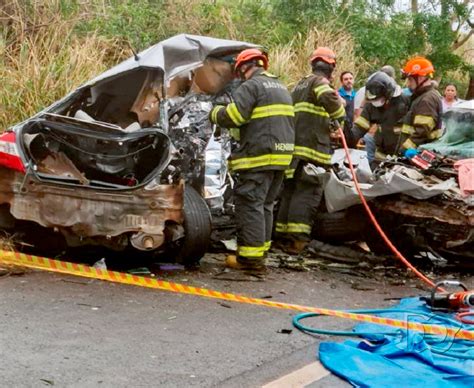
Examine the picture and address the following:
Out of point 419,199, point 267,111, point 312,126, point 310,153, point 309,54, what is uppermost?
point 309,54

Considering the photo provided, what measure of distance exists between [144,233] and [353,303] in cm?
164

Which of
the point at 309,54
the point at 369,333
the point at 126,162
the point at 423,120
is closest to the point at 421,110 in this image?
the point at 423,120

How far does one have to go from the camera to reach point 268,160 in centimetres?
639

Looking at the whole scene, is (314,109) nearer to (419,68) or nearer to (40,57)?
(419,68)

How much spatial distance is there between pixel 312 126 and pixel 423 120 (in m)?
1.30

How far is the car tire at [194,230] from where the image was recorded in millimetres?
6102

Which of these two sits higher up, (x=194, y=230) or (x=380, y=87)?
(x=380, y=87)

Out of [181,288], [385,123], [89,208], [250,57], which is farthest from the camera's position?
[385,123]

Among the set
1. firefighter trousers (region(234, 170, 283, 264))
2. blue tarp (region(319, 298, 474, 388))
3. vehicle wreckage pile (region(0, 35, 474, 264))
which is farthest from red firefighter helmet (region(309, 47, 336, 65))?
blue tarp (region(319, 298, 474, 388))

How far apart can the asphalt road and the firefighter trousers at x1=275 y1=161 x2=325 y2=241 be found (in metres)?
1.14

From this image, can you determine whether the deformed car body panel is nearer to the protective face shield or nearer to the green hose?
the green hose

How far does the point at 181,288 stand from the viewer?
17.9ft

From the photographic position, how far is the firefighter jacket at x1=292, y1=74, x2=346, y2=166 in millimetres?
7262

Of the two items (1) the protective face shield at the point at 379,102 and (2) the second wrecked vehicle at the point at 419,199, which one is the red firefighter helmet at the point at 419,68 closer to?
(1) the protective face shield at the point at 379,102
